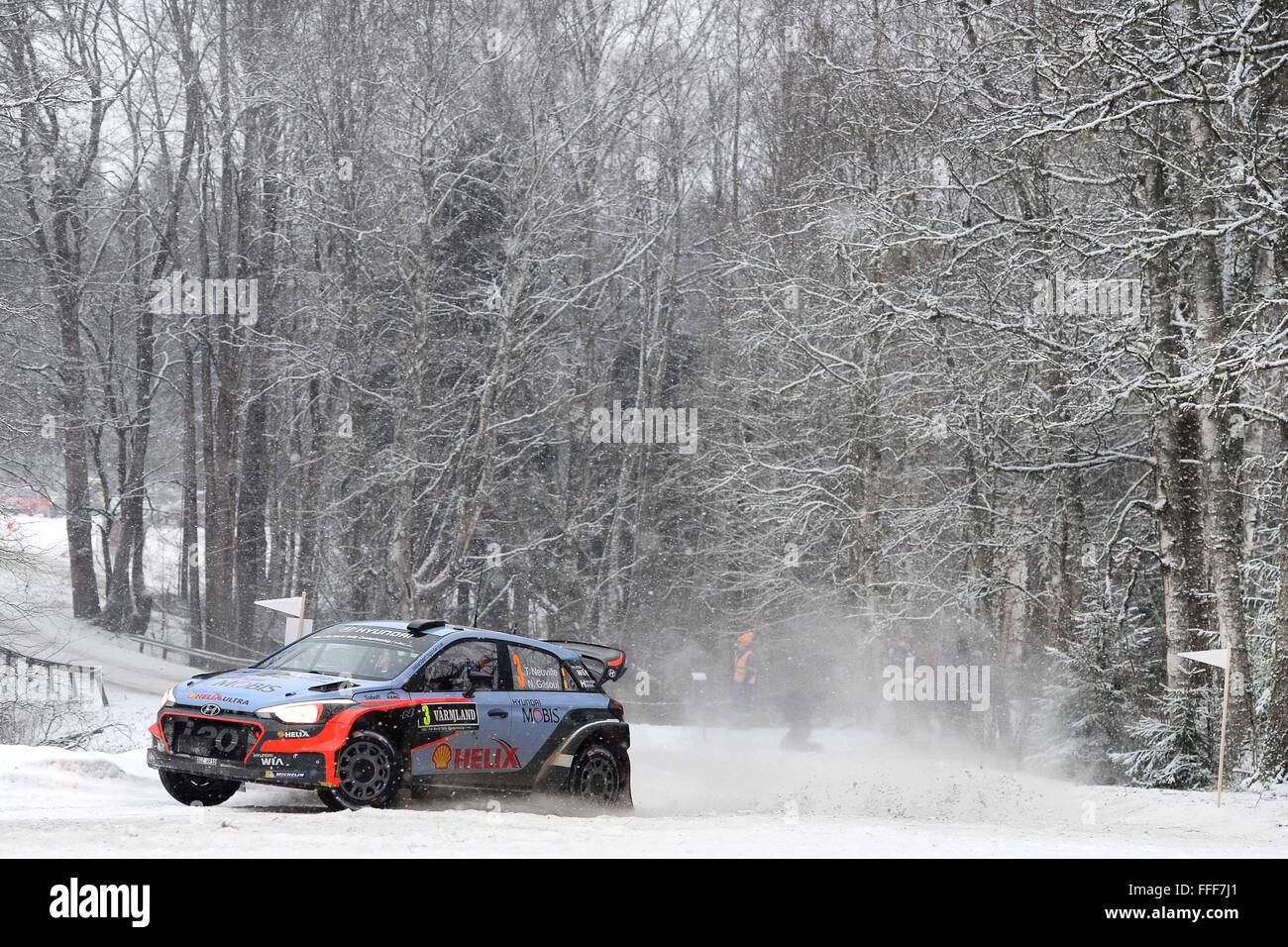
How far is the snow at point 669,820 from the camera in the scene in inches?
315

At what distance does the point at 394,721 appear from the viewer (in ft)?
33.8

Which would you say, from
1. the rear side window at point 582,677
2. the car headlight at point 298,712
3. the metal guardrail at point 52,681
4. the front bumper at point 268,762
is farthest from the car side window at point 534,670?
the metal guardrail at point 52,681

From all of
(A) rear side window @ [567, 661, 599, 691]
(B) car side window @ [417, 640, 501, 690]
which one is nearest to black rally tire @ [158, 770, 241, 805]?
(B) car side window @ [417, 640, 501, 690]

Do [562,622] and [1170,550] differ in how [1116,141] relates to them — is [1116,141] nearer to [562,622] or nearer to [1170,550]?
[1170,550]

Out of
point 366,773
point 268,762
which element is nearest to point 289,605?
point 366,773

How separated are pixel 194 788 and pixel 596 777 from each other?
354 cm

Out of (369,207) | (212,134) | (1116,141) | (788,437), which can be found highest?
(212,134)

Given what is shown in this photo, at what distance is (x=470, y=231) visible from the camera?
1288 inches

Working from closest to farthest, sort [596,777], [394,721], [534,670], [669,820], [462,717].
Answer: [394,721]
[462,717]
[669,820]
[534,670]
[596,777]

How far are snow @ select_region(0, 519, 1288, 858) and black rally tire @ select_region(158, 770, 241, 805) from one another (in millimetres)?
113

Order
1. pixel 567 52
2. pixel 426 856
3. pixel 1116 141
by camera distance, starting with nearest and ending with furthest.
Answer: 1. pixel 426 856
2. pixel 1116 141
3. pixel 567 52

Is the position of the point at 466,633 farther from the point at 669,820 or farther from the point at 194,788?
the point at 194,788

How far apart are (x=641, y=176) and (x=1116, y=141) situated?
54.3ft

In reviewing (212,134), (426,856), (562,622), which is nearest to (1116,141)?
(426,856)
